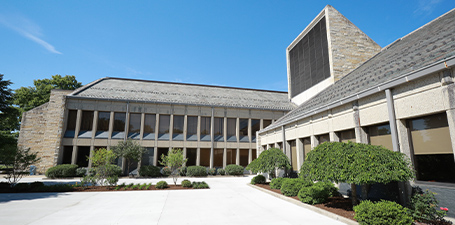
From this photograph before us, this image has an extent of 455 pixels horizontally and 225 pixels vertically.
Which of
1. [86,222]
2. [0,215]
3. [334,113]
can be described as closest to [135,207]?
[86,222]

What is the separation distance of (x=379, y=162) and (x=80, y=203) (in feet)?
41.2

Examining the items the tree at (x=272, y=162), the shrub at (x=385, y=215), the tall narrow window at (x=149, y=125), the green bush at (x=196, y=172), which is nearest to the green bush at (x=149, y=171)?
the green bush at (x=196, y=172)

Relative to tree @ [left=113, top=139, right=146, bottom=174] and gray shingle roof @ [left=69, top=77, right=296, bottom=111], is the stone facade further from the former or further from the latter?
tree @ [left=113, top=139, right=146, bottom=174]

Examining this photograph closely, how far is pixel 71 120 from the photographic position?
25719 millimetres

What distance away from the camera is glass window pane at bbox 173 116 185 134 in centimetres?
2823

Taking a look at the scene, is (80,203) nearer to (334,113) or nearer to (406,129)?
(334,113)

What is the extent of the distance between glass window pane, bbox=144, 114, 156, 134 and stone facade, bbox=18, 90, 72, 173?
29.9ft

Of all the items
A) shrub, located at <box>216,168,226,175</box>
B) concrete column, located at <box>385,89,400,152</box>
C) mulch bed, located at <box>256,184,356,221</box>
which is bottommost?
shrub, located at <box>216,168,226,175</box>

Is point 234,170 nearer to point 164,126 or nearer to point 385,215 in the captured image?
point 164,126

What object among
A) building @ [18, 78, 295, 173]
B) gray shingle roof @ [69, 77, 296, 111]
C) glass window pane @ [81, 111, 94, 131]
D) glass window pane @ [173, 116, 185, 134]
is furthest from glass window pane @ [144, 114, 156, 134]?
glass window pane @ [81, 111, 94, 131]

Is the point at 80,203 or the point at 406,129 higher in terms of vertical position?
the point at 406,129

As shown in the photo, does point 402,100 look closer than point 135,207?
Yes

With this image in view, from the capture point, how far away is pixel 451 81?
21.5 feet

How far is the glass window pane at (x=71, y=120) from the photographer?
2561 cm
